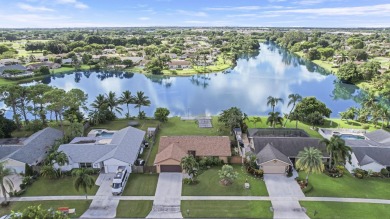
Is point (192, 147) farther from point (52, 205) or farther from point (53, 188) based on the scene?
point (52, 205)

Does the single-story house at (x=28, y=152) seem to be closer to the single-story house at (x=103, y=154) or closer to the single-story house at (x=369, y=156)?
the single-story house at (x=103, y=154)

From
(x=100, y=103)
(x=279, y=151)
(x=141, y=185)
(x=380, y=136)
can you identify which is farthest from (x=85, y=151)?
(x=380, y=136)

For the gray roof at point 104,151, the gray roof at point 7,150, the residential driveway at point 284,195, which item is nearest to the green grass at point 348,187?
the residential driveway at point 284,195

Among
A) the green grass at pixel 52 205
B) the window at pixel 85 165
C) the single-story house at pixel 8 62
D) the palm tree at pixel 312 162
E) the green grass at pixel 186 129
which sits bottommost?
the green grass at pixel 52 205

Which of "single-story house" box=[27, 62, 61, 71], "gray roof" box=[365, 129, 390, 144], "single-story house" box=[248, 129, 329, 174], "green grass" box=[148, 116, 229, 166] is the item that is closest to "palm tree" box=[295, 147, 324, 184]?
"single-story house" box=[248, 129, 329, 174]

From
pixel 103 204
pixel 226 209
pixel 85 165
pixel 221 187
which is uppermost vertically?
pixel 85 165

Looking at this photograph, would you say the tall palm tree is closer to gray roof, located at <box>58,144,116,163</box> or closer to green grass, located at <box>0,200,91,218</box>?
gray roof, located at <box>58,144,116,163</box>
